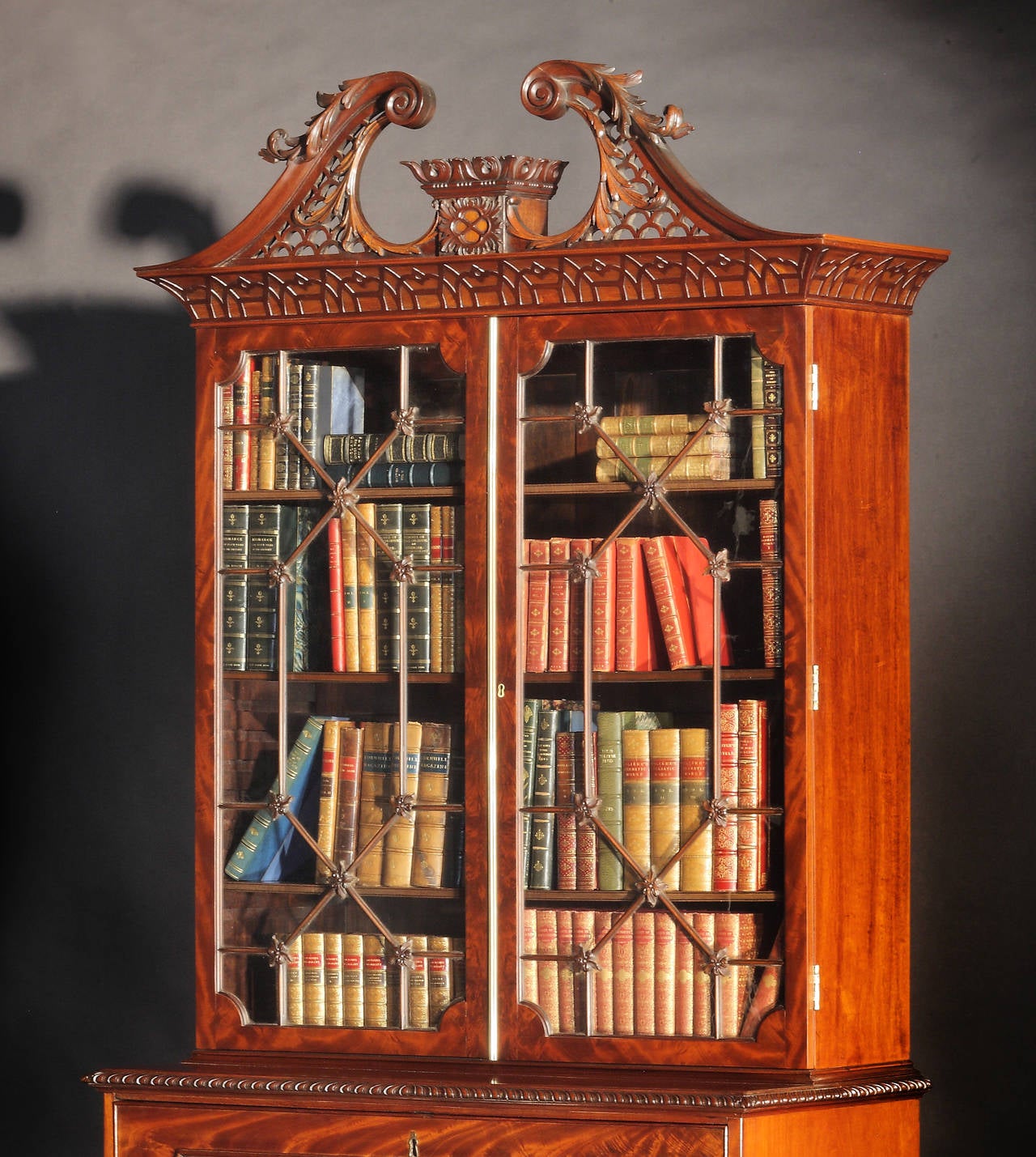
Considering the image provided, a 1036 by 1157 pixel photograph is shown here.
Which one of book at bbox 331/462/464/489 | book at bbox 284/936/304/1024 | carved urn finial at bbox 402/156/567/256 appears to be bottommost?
book at bbox 284/936/304/1024

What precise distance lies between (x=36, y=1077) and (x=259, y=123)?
238 centimetres

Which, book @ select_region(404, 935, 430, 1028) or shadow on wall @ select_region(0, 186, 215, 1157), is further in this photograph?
shadow on wall @ select_region(0, 186, 215, 1157)

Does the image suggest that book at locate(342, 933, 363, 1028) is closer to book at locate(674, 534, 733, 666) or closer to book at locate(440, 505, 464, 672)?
book at locate(440, 505, 464, 672)

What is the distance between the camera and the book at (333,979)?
2.81m

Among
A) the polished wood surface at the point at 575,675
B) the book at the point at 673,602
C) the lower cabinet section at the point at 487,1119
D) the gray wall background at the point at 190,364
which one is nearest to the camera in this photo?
the lower cabinet section at the point at 487,1119

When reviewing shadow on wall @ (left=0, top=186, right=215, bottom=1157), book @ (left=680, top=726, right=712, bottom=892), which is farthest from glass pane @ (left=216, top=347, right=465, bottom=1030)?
shadow on wall @ (left=0, top=186, right=215, bottom=1157)

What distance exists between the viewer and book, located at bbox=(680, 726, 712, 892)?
2.67 m

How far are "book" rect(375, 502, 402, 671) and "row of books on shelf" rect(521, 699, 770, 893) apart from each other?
0.28m

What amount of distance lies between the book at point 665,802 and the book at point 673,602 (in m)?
0.13

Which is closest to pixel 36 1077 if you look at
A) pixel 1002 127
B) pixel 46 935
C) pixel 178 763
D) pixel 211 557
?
pixel 46 935

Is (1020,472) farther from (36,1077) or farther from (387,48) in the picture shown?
(36,1077)

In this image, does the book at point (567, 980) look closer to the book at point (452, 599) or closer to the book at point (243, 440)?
the book at point (452, 599)

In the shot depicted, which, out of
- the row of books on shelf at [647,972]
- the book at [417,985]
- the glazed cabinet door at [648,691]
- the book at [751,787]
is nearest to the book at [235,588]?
the glazed cabinet door at [648,691]

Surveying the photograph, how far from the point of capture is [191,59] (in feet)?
12.3
